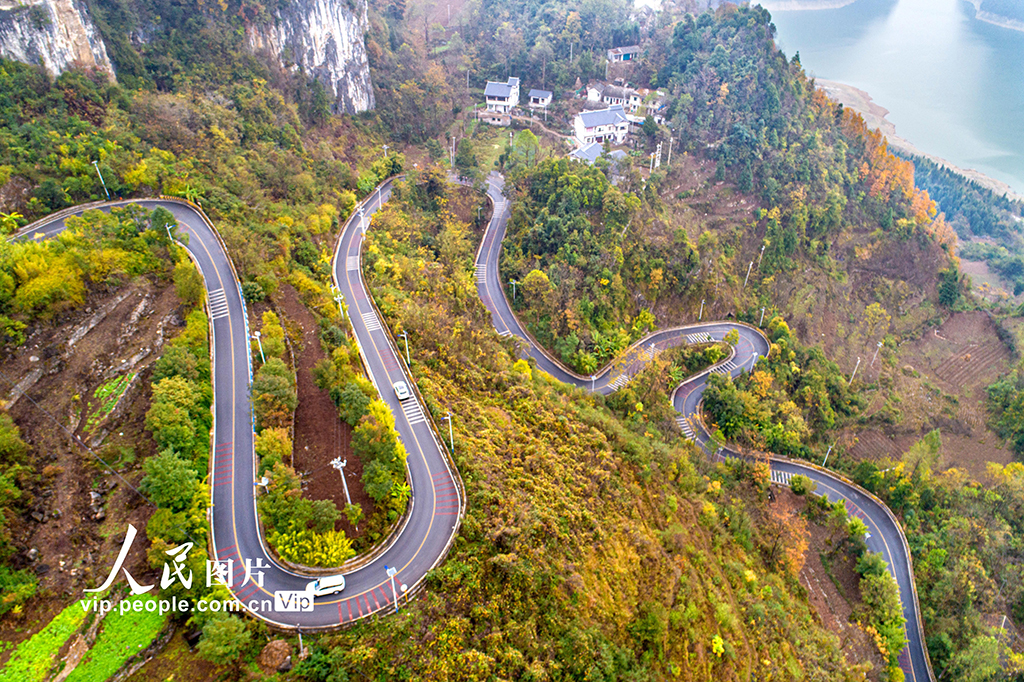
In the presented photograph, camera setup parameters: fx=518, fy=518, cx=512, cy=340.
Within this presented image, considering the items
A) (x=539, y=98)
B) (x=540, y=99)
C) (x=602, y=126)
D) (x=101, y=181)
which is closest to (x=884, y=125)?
(x=602, y=126)

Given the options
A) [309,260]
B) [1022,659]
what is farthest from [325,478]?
[1022,659]

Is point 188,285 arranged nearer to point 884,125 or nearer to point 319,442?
point 319,442

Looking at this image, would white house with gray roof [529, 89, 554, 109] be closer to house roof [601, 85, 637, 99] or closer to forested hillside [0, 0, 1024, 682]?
forested hillside [0, 0, 1024, 682]

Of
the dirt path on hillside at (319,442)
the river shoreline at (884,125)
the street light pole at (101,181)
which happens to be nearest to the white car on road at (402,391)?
the dirt path on hillside at (319,442)

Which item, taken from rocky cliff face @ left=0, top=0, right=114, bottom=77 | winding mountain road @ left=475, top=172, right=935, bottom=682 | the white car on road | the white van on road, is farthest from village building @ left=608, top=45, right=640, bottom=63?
the white van on road

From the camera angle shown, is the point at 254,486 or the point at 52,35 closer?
the point at 254,486

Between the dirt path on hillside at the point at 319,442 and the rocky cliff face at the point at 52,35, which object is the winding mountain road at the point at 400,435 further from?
the rocky cliff face at the point at 52,35

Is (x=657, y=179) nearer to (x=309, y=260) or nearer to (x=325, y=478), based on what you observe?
(x=309, y=260)

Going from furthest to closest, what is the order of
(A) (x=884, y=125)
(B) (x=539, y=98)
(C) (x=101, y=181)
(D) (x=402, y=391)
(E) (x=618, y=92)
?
(A) (x=884, y=125) → (B) (x=539, y=98) → (E) (x=618, y=92) → (C) (x=101, y=181) → (D) (x=402, y=391)
